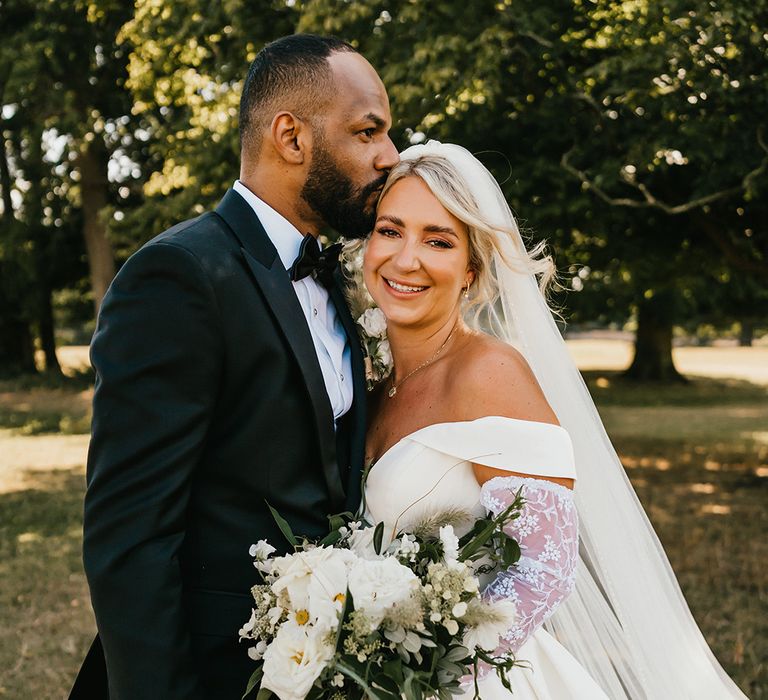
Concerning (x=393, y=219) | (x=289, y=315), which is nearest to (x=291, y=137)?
(x=393, y=219)

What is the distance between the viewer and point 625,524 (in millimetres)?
3350

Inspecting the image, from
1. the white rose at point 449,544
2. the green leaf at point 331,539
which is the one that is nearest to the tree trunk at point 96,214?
the green leaf at point 331,539

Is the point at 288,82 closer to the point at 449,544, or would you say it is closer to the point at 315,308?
the point at 315,308

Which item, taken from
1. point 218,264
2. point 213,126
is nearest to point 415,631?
point 218,264

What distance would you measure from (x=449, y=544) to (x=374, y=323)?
1.07 m

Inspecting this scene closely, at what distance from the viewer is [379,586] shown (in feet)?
6.45

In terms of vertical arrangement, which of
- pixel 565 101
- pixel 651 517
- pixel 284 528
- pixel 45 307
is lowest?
pixel 45 307

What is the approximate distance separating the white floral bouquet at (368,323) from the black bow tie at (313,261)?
1.11 ft

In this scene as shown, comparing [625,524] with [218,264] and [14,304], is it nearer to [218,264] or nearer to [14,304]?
[218,264]

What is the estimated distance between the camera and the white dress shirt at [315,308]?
2.59 m

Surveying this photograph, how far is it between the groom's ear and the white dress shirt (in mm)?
160

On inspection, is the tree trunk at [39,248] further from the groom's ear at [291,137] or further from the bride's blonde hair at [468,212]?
the groom's ear at [291,137]

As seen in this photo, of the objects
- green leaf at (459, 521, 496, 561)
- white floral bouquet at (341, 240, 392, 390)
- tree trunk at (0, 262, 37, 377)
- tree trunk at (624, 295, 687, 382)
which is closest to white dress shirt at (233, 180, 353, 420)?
white floral bouquet at (341, 240, 392, 390)

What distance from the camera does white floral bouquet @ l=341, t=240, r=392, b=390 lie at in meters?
3.02
